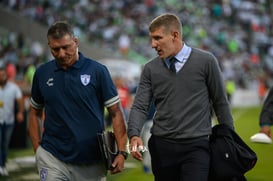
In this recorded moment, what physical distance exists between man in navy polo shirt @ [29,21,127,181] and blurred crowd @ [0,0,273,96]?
83.3 ft

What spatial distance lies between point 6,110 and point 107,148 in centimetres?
777

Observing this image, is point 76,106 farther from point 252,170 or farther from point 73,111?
point 252,170

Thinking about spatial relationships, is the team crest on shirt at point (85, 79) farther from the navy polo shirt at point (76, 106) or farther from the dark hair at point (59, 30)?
the dark hair at point (59, 30)

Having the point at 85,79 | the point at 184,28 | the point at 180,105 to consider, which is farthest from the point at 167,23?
the point at 184,28

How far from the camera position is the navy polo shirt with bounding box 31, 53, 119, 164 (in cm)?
571

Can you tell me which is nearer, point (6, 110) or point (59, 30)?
point (59, 30)

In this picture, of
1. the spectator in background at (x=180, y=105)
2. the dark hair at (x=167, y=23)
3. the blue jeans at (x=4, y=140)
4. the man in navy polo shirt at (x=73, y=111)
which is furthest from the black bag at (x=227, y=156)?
the blue jeans at (x=4, y=140)

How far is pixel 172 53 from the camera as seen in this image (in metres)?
5.91

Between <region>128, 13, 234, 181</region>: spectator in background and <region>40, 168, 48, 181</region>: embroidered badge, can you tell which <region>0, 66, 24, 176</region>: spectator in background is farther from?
<region>128, 13, 234, 181</region>: spectator in background

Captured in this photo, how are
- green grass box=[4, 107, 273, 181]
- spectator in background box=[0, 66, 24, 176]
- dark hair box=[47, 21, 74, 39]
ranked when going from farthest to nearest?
spectator in background box=[0, 66, 24, 176] → green grass box=[4, 107, 273, 181] → dark hair box=[47, 21, 74, 39]

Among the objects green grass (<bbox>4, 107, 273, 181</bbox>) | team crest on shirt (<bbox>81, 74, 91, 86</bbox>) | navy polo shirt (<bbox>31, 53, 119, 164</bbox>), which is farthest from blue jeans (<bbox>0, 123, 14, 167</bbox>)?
team crest on shirt (<bbox>81, 74, 91, 86</bbox>)

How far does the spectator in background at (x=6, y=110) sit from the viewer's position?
12.9m

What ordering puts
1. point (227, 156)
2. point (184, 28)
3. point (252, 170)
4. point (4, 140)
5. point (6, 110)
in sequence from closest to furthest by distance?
1. point (227, 156)
2. point (252, 170)
3. point (4, 140)
4. point (6, 110)
5. point (184, 28)

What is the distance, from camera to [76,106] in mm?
5711
